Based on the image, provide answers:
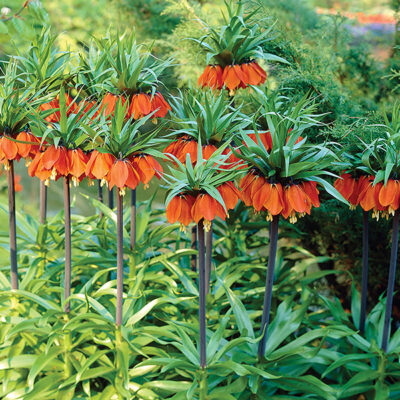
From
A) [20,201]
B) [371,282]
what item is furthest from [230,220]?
[20,201]

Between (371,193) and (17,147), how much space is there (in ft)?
3.25

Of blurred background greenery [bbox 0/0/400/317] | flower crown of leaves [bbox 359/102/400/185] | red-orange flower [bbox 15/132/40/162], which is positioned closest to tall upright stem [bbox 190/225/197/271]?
blurred background greenery [bbox 0/0/400/317]

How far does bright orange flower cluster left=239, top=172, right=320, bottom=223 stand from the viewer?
1.33 metres

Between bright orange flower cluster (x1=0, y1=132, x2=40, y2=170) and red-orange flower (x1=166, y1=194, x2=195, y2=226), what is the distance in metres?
0.48

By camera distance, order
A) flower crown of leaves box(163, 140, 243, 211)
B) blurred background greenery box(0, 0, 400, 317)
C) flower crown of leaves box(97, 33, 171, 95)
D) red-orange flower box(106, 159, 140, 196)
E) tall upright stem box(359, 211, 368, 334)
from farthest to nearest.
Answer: blurred background greenery box(0, 0, 400, 317), tall upright stem box(359, 211, 368, 334), flower crown of leaves box(97, 33, 171, 95), red-orange flower box(106, 159, 140, 196), flower crown of leaves box(163, 140, 243, 211)

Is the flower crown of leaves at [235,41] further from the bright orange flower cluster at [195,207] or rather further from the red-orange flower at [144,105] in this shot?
the bright orange flower cluster at [195,207]

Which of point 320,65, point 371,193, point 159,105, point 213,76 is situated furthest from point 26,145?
point 320,65

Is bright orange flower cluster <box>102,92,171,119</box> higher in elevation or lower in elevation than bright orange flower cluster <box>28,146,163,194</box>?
higher

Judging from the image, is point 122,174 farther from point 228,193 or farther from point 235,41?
point 235,41

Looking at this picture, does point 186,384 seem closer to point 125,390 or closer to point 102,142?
point 125,390

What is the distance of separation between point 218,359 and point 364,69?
69.0 inches

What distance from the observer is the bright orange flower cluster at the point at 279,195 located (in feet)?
4.35

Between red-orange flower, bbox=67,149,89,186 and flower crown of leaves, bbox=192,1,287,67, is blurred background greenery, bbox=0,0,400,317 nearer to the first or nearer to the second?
flower crown of leaves, bbox=192,1,287,67

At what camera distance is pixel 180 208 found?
52.0 inches
